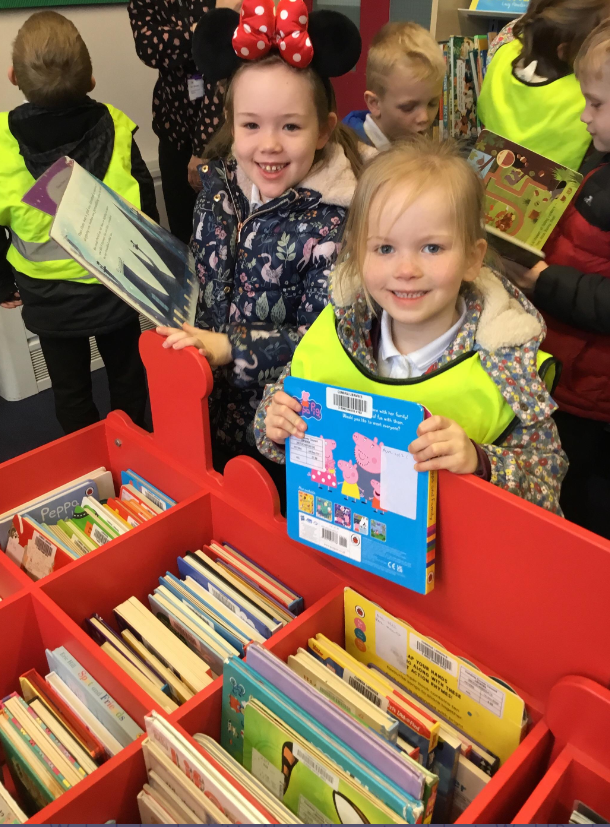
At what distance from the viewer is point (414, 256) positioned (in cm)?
94

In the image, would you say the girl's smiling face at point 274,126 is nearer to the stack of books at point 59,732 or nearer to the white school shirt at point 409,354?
the white school shirt at point 409,354

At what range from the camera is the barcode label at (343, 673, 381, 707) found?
0.90 meters

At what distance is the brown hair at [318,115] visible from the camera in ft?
3.90

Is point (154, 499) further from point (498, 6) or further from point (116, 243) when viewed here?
point (498, 6)

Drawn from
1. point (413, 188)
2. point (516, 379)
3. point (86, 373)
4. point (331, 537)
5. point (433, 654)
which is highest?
point (413, 188)

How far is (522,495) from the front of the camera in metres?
0.91

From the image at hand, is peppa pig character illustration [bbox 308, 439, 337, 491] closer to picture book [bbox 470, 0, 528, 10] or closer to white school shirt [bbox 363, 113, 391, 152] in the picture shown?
white school shirt [bbox 363, 113, 391, 152]

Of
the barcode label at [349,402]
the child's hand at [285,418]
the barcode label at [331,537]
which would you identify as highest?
the barcode label at [349,402]

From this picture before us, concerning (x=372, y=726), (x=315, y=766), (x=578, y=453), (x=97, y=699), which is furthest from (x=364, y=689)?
(x=578, y=453)

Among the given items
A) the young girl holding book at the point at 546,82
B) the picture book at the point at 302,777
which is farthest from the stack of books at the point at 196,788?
the young girl holding book at the point at 546,82

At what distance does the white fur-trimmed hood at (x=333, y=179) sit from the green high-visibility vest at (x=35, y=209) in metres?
0.71

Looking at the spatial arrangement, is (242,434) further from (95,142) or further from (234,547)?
(95,142)

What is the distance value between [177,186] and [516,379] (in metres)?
2.11

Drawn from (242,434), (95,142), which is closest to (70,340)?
(95,142)
